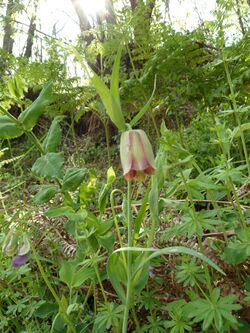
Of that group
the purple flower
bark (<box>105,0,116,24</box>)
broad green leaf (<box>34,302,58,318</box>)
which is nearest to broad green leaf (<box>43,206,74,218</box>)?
the purple flower

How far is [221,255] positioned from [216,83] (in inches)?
32.1

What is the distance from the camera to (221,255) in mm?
669

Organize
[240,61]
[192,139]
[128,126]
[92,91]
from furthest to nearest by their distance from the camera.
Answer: [192,139]
[92,91]
[240,61]
[128,126]

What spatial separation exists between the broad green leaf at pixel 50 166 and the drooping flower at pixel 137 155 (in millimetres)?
150

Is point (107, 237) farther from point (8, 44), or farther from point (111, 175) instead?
point (8, 44)

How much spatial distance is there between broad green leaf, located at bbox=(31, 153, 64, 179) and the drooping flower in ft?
0.49

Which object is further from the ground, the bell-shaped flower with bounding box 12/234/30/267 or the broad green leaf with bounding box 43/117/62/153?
the broad green leaf with bounding box 43/117/62/153

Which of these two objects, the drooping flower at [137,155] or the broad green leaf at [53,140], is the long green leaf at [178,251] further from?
the broad green leaf at [53,140]

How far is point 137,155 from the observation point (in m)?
0.62

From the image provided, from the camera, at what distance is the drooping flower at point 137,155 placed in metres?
0.61

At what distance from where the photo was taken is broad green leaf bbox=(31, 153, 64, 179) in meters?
0.72

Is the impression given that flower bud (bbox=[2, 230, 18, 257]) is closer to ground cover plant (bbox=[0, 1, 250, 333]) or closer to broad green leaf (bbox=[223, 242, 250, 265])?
ground cover plant (bbox=[0, 1, 250, 333])

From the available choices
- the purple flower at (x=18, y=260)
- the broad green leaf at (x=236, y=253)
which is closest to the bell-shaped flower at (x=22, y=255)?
the purple flower at (x=18, y=260)

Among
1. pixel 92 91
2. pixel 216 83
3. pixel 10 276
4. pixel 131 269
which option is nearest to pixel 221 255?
pixel 131 269
